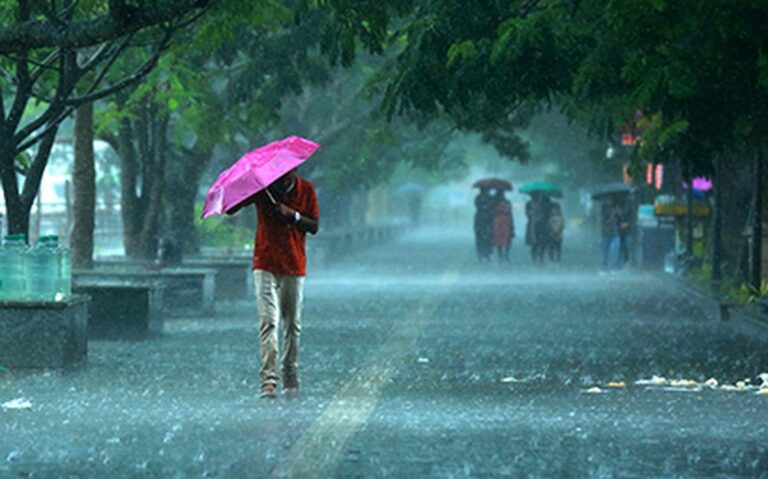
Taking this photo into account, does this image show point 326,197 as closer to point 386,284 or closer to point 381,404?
point 386,284

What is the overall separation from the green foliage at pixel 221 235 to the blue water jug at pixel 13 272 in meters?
27.0

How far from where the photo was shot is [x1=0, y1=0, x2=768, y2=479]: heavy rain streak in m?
10.9

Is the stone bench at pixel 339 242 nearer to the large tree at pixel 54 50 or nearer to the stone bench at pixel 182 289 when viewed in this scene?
the stone bench at pixel 182 289

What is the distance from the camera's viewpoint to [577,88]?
781 inches

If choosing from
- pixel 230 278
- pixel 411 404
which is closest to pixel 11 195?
pixel 411 404

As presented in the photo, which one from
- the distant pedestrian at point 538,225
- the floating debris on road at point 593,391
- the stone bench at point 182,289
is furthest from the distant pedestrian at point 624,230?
the floating debris on road at point 593,391

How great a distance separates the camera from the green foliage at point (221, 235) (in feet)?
146

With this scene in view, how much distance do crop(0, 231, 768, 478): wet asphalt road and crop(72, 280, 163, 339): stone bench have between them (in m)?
0.42

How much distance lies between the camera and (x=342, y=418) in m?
12.1

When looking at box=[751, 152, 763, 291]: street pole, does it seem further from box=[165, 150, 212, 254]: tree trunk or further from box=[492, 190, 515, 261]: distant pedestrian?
box=[492, 190, 515, 261]: distant pedestrian

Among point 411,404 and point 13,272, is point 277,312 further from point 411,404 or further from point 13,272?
point 13,272

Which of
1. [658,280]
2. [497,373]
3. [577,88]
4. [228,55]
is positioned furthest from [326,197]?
[497,373]

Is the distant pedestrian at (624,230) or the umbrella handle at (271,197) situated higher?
the umbrella handle at (271,197)

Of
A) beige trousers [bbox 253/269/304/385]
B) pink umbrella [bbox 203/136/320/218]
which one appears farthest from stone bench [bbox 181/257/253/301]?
pink umbrella [bbox 203/136/320/218]
